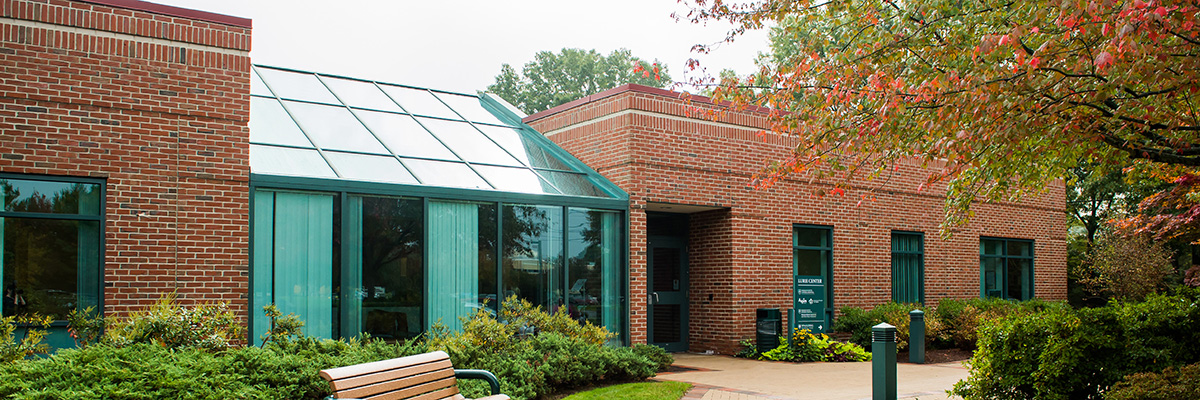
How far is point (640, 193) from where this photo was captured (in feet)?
44.4

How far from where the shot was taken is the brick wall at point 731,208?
13734mm

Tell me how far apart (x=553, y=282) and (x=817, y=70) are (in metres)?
5.09

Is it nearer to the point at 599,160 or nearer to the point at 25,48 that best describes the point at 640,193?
the point at 599,160

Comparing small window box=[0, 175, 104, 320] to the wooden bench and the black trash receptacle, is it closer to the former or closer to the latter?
the wooden bench

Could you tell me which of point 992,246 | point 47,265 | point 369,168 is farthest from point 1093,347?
point 992,246

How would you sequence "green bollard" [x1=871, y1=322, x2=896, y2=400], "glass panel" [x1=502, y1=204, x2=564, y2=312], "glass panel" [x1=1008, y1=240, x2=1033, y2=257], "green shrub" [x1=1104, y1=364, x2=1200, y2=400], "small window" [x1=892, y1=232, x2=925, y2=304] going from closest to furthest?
"green shrub" [x1=1104, y1=364, x2=1200, y2=400] → "green bollard" [x1=871, y1=322, x2=896, y2=400] → "glass panel" [x1=502, y1=204, x2=564, y2=312] → "small window" [x1=892, y1=232, x2=925, y2=304] → "glass panel" [x1=1008, y1=240, x2=1033, y2=257]

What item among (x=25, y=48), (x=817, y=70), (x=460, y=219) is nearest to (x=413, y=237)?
(x=460, y=219)

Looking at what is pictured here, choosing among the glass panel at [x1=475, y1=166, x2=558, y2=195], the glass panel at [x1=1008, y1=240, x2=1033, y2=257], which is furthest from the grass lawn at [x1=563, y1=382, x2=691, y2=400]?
the glass panel at [x1=1008, y1=240, x2=1033, y2=257]

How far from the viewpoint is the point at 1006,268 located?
1983 centimetres

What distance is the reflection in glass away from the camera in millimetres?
12773

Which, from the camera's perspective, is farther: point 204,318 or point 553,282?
point 553,282

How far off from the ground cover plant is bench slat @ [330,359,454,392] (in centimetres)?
159

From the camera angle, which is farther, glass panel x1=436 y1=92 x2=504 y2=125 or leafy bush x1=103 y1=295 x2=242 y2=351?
glass panel x1=436 y1=92 x2=504 y2=125

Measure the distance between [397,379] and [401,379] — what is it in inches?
1.9
